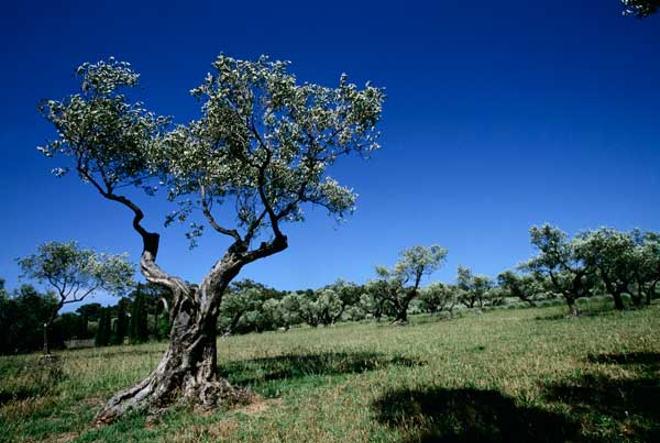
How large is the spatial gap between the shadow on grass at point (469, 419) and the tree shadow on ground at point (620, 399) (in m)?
0.85

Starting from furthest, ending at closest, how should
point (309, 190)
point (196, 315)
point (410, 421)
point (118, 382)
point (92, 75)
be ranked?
point (309, 190)
point (118, 382)
point (92, 75)
point (196, 315)
point (410, 421)

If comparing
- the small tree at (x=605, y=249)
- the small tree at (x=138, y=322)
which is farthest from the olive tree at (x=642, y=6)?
the small tree at (x=138, y=322)

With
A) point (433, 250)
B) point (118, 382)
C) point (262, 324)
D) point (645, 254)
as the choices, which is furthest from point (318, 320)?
point (118, 382)

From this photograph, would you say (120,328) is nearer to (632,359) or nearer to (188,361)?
(188,361)

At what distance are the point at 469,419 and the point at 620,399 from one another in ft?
13.1

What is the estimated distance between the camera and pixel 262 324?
4003 inches

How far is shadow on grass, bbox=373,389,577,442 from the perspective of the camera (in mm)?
7418

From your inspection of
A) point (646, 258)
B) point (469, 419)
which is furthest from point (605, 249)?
point (469, 419)

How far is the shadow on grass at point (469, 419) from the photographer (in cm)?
742

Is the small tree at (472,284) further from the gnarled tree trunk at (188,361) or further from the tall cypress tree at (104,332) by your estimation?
the gnarled tree trunk at (188,361)

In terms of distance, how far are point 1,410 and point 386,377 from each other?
42.2ft

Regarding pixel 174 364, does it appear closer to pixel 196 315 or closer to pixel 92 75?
pixel 196 315

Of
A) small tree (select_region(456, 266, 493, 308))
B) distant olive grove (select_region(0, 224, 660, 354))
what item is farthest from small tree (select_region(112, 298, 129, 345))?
small tree (select_region(456, 266, 493, 308))

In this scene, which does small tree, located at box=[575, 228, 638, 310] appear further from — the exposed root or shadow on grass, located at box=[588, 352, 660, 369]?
the exposed root
